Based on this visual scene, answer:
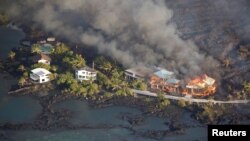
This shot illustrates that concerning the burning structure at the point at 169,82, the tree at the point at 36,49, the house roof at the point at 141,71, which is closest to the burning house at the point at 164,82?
the burning structure at the point at 169,82

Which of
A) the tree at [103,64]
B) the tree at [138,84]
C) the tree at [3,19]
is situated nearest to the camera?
the tree at [138,84]

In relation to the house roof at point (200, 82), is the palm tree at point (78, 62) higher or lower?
higher

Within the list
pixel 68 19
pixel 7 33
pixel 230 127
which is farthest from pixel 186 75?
pixel 7 33

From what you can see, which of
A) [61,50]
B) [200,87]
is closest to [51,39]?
[61,50]

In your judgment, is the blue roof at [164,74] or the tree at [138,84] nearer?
the tree at [138,84]

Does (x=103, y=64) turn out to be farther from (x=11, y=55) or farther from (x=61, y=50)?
(x=11, y=55)

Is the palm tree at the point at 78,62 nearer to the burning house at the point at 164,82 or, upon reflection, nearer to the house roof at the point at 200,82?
the burning house at the point at 164,82

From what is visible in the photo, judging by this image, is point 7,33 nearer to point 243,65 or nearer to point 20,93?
point 20,93
